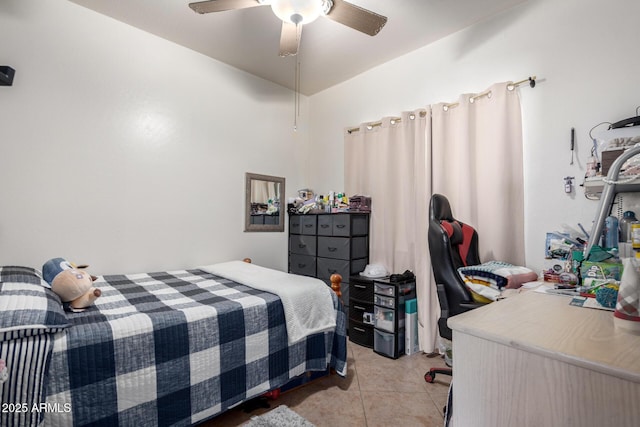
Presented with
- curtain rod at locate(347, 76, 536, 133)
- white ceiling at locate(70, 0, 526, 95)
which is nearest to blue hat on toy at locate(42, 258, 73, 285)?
white ceiling at locate(70, 0, 526, 95)

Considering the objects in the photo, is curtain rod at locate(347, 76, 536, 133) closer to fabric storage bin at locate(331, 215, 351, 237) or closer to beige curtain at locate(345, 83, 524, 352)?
beige curtain at locate(345, 83, 524, 352)

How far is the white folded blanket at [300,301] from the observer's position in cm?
192

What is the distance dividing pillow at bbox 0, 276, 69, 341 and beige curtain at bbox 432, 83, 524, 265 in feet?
8.81

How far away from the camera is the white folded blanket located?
1921 millimetres

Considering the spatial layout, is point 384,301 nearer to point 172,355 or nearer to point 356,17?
point 172,355

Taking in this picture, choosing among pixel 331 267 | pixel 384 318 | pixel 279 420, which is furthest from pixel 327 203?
pixel 279 420

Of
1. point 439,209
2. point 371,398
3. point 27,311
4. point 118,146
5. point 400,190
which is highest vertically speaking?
point 118,146

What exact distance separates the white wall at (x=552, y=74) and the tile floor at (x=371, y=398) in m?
1.22

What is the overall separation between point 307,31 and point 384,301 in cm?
255

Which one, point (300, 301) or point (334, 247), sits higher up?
point (334, 247)

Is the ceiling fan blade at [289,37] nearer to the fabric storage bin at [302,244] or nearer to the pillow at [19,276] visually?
the fabric storage bin at [302,244]

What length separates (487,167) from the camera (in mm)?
2455

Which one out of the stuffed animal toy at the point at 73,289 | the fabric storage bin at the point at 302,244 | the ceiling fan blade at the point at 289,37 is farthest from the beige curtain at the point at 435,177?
the stuffed animal toy at the point at 73,289

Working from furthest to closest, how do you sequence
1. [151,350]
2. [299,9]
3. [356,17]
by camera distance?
1. [356,17]
2. [299,9]
3. [151,350]
